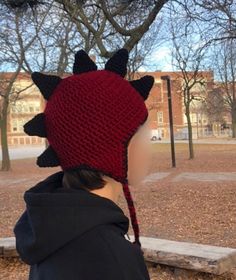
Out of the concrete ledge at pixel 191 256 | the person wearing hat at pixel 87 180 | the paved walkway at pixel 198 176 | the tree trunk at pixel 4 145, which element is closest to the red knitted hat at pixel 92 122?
the person wearing hat at pixel 87 180

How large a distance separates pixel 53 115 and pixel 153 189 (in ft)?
34.7

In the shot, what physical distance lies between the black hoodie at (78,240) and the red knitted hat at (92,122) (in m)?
0.09

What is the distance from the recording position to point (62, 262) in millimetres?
1258

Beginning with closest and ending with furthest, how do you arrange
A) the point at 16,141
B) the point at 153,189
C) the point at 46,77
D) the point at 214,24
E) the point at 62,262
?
the point at 62,262 < the point at 46,77 < the point at 214,24 < the point at 153,189 < the point at 16,141

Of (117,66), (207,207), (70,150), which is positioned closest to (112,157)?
(70,150)

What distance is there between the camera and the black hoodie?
1207mm

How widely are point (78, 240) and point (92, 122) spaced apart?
12.1 inches

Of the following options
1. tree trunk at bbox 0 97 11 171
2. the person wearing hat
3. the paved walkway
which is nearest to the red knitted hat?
the person wearing hat

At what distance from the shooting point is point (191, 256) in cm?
441

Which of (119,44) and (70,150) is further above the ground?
(119,44)

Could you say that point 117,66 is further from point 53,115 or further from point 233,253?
point 233,253

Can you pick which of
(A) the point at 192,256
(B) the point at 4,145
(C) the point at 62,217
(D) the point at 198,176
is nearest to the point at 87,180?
(C) the point at 62,217

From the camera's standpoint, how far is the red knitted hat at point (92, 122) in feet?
4.38

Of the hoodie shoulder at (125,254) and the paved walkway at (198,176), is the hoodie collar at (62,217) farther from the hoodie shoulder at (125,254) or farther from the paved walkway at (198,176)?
the paved walkway at (198,176)
